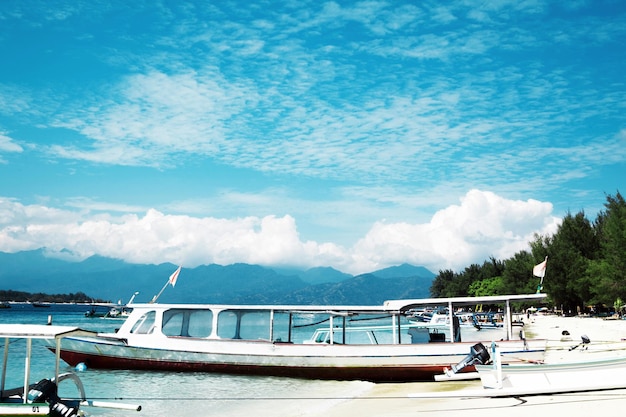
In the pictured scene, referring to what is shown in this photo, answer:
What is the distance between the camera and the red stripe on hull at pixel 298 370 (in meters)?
20.8

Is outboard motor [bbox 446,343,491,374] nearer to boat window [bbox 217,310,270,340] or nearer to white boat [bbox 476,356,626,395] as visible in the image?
white boat [bbox 476,356,626,395]

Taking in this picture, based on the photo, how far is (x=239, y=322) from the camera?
2239cm

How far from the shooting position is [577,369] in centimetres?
1681

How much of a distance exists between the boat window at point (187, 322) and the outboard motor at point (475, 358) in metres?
10.1

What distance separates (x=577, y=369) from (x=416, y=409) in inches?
232

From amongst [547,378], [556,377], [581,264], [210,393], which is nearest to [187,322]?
[210,393]

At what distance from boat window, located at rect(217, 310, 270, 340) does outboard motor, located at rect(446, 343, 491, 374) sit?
7.81 meters

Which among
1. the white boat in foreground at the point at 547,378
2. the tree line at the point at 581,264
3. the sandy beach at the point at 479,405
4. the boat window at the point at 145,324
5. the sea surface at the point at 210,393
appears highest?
the tree line at the point at 581,264

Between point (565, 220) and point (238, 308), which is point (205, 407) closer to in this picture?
point (238, 308)

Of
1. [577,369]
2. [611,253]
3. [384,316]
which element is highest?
[611,253]

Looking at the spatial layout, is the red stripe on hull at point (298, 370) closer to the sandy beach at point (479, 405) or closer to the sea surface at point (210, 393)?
the sea surface at point (210, 393)

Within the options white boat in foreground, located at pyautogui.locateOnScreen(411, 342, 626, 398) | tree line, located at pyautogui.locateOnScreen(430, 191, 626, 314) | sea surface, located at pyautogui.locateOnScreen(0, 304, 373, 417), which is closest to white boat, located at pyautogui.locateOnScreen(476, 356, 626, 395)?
white boat in foreground, located at pyautogui.locateOnScreen(411, 342, 626, 398)

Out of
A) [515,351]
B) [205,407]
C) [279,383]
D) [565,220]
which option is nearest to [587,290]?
[565,220]

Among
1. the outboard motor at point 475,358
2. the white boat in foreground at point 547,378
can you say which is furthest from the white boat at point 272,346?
the white boat in foreground at point 547,378
